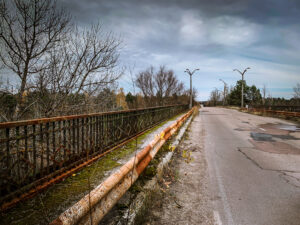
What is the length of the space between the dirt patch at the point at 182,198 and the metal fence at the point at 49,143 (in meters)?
1.86

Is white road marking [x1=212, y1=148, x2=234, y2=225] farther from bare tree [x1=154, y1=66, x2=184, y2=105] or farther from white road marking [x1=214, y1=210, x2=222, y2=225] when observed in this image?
bare tree [x1=154, y1=66, x2=184, y2=105]

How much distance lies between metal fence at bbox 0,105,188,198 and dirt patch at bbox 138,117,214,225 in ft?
6.10

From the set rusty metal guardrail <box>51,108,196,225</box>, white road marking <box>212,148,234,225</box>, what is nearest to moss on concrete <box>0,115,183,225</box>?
rusty metal guardrail <box>51,108,196,225</box>

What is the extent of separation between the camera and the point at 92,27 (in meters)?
7.16

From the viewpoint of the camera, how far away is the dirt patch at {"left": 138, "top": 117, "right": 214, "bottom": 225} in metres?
2.79

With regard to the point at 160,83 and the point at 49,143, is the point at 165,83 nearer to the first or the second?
the point at 160,83

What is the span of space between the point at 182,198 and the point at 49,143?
2.59 metres

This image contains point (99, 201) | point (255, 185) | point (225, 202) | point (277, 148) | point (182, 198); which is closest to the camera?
point (99, 201)

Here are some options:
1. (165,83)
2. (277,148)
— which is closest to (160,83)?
(165,83)

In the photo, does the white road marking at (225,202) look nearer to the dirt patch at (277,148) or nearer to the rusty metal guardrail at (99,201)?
the rusty metal guardrail at (99,201)

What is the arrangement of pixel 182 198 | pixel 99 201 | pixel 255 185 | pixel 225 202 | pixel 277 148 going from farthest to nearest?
pixel 277 148
pixel 255 185
pixel 182 198
pixel 225 202
pixel 99 201

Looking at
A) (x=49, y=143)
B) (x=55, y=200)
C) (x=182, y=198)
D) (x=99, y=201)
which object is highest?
(x=49, y=143)

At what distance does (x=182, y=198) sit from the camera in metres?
3.42

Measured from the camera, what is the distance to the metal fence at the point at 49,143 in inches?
103
